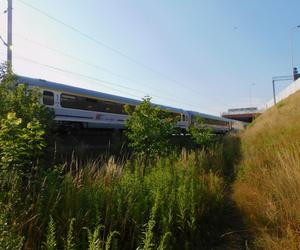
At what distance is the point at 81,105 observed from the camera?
723 inches

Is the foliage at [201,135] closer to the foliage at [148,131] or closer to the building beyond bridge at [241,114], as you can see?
the foliage at [148,131]

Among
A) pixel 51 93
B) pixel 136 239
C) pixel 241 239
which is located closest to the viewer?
pixel 136 239

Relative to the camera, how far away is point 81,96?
18.5m

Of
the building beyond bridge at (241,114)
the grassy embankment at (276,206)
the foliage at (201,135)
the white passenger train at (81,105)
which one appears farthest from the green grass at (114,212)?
the building beyond bridge at (241,114)

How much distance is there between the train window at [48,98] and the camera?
15.9m

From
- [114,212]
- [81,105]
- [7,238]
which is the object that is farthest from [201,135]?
[7,238]

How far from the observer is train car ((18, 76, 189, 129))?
53.3 feet

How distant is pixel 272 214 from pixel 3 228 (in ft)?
12.0

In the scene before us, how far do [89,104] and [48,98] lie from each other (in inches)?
125

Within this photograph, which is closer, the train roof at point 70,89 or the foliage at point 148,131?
the foliage at point 148,131

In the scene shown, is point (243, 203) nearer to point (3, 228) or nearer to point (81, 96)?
point (3, 228)

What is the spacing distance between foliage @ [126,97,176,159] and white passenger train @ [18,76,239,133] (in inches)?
183

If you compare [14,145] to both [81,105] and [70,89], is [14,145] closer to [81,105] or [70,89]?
[70,89]

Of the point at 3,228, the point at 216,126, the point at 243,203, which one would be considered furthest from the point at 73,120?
the point at 216,126
